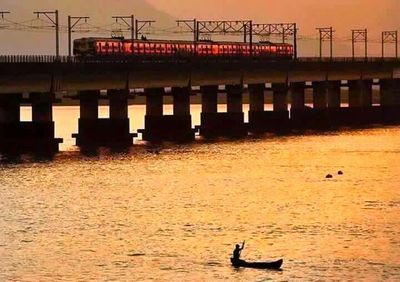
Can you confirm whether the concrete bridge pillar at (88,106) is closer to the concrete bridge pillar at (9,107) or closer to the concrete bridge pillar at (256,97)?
the concrete bridge pillar at (9,107)

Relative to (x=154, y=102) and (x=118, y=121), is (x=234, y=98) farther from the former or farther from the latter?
A: (x=118, y=121)

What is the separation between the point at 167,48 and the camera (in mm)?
172375

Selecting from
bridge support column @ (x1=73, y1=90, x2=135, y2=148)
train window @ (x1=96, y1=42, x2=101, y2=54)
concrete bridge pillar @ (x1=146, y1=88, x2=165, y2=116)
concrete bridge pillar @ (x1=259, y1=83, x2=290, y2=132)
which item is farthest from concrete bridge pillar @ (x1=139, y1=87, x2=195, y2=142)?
concrete bridge pillar @ (x1=259, y1=83, x2=290, y2=132)

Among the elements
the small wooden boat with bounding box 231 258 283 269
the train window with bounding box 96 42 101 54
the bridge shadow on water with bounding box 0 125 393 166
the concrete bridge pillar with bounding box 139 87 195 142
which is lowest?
the small wooden boat with bounding box 231 258 283 269

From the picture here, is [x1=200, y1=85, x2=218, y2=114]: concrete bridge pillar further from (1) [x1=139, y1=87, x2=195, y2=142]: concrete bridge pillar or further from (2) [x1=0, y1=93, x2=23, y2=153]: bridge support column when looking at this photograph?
(2) [x1=0, y1=93, x2=23, y2=153]: bridge support column

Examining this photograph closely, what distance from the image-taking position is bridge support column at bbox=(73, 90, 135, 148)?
5886 inches

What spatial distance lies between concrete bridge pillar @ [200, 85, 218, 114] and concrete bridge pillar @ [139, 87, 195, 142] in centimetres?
1258

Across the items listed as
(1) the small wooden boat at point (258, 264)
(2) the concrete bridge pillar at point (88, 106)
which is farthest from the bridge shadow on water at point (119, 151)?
(1) the small wooden boat at point (258, 264)

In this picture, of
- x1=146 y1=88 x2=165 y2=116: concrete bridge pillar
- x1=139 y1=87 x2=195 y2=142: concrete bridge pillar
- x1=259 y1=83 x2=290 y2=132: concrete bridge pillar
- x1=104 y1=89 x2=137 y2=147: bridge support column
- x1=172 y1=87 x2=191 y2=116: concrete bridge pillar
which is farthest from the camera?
x1=259 y1=83 x2=290 y2=132: concrete bridge pillar

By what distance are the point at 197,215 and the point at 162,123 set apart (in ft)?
246

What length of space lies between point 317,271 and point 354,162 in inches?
2534

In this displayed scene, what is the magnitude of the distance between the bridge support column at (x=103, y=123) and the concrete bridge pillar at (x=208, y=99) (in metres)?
27.0

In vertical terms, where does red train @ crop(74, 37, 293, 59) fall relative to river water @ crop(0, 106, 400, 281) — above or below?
above

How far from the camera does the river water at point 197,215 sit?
6944 centimetres
